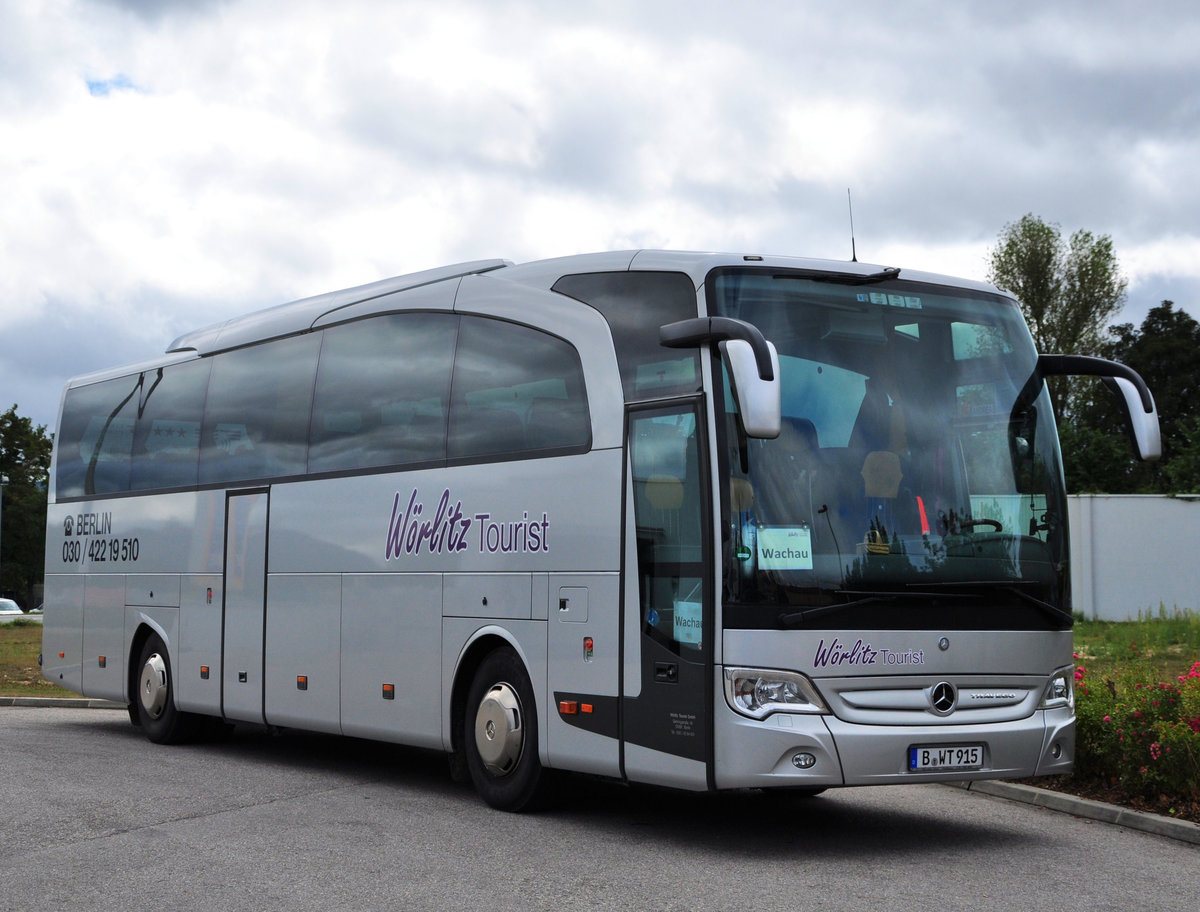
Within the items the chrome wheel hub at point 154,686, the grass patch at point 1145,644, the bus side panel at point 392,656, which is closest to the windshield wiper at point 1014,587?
the bus side panel at point 392,656

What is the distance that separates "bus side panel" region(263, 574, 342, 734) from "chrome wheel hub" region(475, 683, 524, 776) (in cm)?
246

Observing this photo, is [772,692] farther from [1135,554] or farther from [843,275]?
[1135,554]

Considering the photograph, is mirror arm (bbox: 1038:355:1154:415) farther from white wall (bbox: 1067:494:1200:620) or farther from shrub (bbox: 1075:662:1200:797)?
white wall (bbox: 1067:494:1200:620)

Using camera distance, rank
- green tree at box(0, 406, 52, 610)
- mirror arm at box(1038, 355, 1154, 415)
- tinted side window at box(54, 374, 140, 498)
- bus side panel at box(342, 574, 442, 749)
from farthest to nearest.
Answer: green tree at box(0, 406, 52, 610) → tinted side window at box(54, 374, 140, 498) → bus side panel at box(342, 574, 442, 749) → mirror arm at box(1038, 355, 1154, 415)

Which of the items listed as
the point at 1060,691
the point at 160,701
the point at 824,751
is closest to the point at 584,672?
the point at 824,751

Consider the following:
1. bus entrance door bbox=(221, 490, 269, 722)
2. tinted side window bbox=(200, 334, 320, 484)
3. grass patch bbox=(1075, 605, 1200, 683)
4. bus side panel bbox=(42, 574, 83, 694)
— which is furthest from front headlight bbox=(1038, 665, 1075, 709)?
bus side panel bbox=(42, 574, 83, 694)

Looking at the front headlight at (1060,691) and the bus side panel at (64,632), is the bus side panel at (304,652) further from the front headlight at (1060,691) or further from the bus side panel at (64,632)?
the front headlight at (1060,691)

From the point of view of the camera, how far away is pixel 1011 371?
Result: 10078mm

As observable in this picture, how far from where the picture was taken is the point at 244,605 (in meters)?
14.7

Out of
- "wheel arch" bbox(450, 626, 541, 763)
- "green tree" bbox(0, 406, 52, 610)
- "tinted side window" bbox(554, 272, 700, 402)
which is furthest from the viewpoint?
"green tree" bbox(0, 406, 52, 610)

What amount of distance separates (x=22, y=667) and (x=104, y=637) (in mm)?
12917

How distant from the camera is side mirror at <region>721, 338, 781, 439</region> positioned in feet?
26.9

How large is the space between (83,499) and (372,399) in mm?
6717

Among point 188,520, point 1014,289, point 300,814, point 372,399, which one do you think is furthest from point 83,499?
point 1014,289
